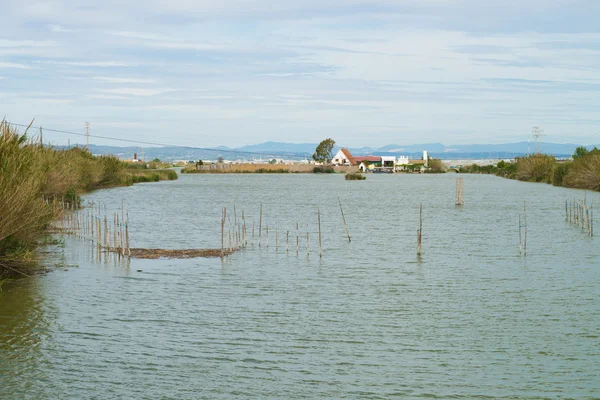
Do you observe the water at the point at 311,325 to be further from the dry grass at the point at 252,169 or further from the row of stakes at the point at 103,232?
the dry grass at the point at 252,169

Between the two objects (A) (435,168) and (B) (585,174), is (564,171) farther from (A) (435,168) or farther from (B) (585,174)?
(A) (435,168)

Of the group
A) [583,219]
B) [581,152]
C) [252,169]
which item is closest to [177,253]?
[583,219]

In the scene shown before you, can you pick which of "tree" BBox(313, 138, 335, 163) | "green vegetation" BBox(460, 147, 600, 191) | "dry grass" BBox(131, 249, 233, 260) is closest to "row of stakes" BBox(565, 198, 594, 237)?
"dry grass" BBox(131, 249, 233, 260)

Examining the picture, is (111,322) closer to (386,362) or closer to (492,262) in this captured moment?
(386,362)

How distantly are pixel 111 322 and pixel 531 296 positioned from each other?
35.3 ft

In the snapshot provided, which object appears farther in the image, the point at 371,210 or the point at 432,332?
the point at 371,210

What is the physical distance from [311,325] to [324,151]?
15746 cm

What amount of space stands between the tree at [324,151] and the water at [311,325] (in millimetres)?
141528

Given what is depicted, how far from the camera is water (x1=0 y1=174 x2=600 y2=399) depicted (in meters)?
12.3

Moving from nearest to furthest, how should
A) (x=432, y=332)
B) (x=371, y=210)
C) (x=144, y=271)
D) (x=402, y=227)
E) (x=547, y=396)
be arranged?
1. (x=547, y=396)
2. (x=432, y=332)
3. (x=144, y=271)
4. (x=402, y=227)
5. (x=371, y=210)

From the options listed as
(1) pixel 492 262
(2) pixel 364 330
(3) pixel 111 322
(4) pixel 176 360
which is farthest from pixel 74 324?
(1) pixel 492 262

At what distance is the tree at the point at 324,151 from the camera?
17012 cm

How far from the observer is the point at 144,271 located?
22.1 meters

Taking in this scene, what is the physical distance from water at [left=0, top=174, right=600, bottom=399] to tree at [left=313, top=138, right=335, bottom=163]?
142 meters
